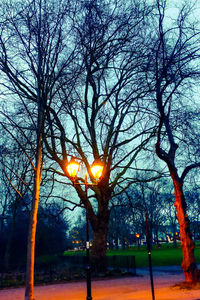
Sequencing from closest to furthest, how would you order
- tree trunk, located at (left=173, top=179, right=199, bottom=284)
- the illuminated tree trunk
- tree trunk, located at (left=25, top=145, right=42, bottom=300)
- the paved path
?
tree trunk, located at (left=25, top=145, right=42, bottom=300), the paved path, tree trunk, located at (left=173, top=179, right=199, bottom=284), the illuminated tree trunk

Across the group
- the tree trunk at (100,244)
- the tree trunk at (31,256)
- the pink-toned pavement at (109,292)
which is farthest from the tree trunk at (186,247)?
the tree trunk at (31,256)

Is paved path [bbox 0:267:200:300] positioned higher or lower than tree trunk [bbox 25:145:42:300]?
lower

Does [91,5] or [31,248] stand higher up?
[91,5]

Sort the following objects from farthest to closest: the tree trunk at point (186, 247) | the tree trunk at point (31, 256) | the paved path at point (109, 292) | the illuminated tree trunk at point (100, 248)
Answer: the illuminated tree trunk at point (100, 248)
the tree trunk at point (186, 247)
the paved path at point (109, 292)
the tree trunk at point (31, 256)

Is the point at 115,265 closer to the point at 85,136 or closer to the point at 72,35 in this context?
the point at 85,136

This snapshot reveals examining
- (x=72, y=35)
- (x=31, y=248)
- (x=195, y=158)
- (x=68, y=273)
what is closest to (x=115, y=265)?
(x=68, y=273)

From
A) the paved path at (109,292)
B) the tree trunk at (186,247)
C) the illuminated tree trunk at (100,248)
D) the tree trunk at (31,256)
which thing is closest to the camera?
the tree trunk at (31,256)

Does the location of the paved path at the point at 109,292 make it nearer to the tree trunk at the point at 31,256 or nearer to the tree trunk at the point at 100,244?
the tree trunk at the point at 100,244

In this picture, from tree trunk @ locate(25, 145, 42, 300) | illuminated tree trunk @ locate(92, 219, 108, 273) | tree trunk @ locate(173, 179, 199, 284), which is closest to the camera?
tree trunk @ locate(25, 145, 42, 300)

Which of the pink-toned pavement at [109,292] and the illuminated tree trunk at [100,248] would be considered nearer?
the pink-toned pavement at [109,292]

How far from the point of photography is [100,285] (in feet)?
45.8

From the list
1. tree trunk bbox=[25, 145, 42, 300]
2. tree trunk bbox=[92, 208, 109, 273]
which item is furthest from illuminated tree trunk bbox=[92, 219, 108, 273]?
tree trunk bbox=[25, 145, 42, 300]

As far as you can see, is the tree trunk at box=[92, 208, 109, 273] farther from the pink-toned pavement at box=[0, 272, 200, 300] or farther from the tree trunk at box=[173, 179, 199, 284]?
the tree trunk at box=[173, 179, 199, 284]

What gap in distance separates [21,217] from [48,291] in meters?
22.3
